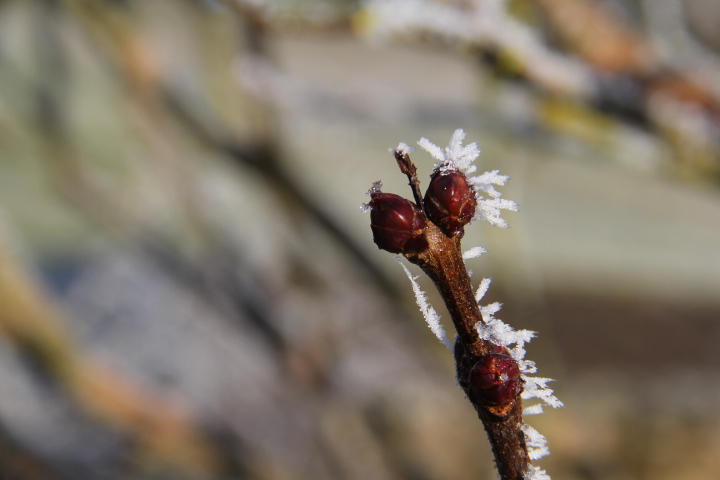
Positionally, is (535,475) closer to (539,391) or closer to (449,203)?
(539,391)

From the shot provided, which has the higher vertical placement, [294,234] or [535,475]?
[294,234]

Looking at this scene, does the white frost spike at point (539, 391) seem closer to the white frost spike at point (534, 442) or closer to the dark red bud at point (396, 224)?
the white frost spike at point (534, 442)

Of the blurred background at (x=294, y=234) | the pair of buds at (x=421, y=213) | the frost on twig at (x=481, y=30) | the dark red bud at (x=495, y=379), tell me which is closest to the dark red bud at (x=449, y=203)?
the pair of buds at (x=421, y=213)

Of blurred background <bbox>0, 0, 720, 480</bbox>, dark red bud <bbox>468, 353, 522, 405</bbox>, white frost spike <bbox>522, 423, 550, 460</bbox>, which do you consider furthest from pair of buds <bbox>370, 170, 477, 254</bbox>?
blurred background <bbox>0, 0, 720, 480</bbox>

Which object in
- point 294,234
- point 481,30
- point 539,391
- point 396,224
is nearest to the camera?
point 396,224

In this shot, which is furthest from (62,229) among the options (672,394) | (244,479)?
(672,394)

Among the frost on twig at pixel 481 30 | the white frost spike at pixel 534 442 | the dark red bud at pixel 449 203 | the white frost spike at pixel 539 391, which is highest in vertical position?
the frost on twig at pixel 481 30

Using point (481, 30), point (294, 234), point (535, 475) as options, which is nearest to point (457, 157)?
point (535, 475)
